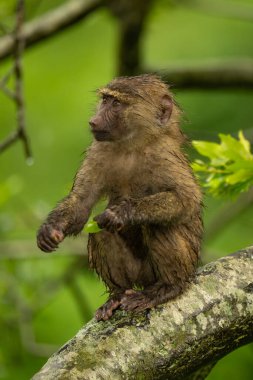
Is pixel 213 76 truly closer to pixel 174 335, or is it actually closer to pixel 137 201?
pixel 137 201

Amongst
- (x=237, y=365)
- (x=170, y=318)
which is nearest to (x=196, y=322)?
(x=170, y=318)

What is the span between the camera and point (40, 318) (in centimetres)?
1251

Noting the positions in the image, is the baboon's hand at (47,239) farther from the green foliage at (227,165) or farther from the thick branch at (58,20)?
the thick branch at (58,20)

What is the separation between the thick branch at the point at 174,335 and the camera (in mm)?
4434

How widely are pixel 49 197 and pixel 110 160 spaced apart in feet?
40.5

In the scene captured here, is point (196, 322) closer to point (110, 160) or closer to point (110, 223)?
point (110, 223)

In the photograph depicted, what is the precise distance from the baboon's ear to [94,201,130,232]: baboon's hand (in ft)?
2.88

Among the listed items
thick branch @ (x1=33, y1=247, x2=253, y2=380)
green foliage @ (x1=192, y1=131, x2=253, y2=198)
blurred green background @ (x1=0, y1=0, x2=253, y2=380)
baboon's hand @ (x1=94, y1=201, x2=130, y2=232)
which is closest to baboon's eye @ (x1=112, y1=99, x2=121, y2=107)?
green foliage @ (x1=192, y1=131, x2=253, y2=198)

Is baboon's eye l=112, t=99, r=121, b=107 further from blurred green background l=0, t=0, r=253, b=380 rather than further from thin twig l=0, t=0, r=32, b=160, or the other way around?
blurred green background l=0, t=0, r=253, b=380

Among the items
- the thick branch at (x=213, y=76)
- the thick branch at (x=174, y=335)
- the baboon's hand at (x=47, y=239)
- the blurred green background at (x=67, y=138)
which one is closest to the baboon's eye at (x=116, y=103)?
the baboon's hand at (x=47, y=239)

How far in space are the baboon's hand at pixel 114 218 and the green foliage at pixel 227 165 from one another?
1.80ft

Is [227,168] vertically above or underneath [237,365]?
underneath

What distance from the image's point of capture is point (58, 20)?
8961 mm

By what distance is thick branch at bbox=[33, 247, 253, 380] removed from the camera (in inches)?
175
